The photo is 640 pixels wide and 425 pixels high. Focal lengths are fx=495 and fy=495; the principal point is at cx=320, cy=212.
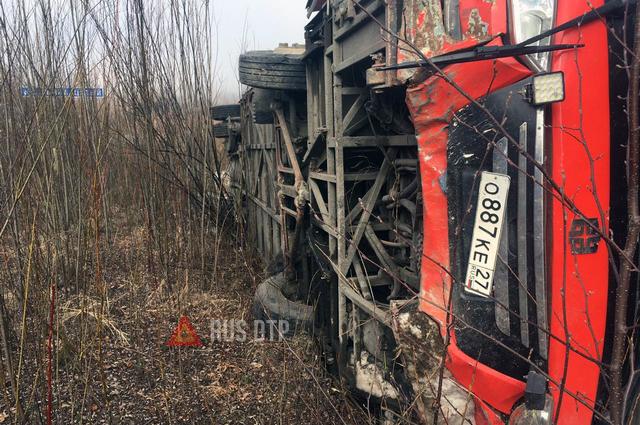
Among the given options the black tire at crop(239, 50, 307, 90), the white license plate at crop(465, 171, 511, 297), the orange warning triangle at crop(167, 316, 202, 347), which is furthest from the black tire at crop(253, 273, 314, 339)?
the white license plate at crop(465, 171, 511, 297)

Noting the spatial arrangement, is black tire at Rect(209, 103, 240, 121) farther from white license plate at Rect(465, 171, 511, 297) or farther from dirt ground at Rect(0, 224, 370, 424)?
white license plate at Rect(465, 171, 511, 297)

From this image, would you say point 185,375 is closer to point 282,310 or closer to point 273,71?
point 282,310

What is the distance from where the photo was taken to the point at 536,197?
1611 millimetres

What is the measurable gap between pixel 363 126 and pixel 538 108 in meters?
1.82

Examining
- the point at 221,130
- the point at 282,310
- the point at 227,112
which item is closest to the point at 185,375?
the point at 282,310

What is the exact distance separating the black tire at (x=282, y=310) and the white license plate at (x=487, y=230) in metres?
2.40

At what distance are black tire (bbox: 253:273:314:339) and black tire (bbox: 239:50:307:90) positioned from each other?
1.86 m

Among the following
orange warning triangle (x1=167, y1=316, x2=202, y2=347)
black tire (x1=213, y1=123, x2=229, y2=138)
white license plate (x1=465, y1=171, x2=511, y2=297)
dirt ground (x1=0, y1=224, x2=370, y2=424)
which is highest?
black tire (x1=213, y1=123, x2=229, y2=138)

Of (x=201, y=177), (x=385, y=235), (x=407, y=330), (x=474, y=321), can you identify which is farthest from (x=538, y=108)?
(x=201, y=177)

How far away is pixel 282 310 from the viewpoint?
166 inches

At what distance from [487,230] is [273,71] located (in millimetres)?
3101

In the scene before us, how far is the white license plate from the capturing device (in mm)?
1683

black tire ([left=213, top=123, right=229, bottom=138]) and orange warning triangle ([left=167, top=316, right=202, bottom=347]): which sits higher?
black tire ([left=213, top=123, right=229, bottom=138])

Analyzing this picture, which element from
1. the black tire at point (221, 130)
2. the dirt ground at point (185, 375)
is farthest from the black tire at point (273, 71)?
the black tire at point (221, 130)
